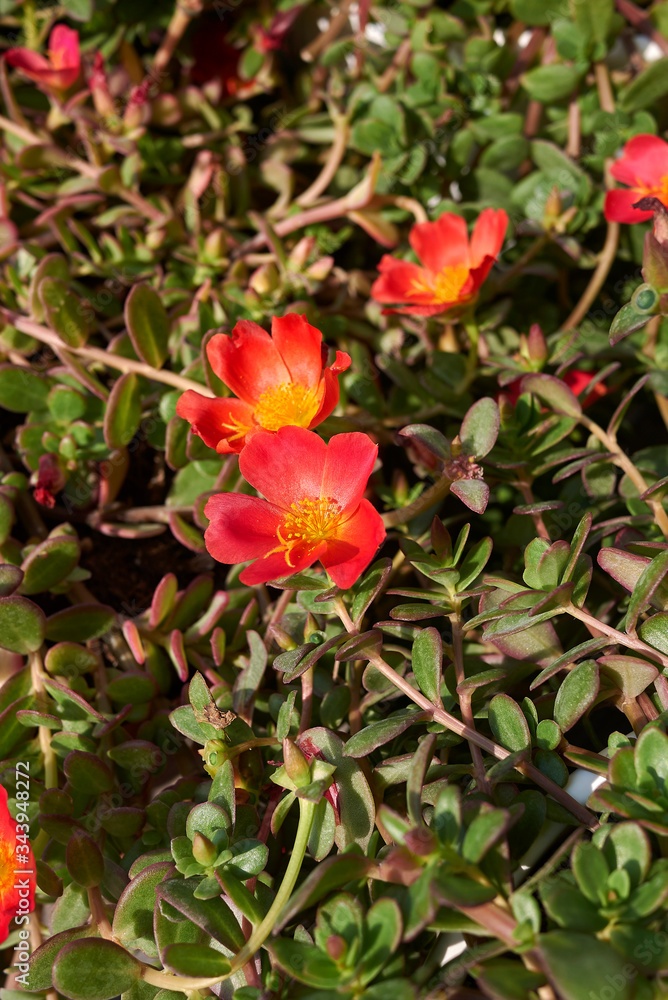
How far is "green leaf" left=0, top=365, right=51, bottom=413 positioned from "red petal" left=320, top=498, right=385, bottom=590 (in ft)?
2.00

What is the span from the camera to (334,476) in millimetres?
859

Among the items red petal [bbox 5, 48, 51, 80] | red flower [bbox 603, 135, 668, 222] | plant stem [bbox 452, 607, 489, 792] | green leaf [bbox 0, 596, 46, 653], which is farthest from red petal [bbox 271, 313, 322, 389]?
red petal [bbox 5, 48, 51, 80]

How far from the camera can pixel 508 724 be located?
76 centimetres

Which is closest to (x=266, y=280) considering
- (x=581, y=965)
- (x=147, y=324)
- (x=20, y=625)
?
(x=147, y=324)

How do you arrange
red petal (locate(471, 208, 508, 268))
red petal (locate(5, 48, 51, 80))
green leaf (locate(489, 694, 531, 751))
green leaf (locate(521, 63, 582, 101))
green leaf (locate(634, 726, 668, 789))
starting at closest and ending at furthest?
1. green leaf (locate(634, 726, 668, 789))
2. green leaf (locate(489, 694, 531, 751))
3. red petal (locate(471, 208, 508, 268))
4. green leaf (locate(521, 63, 582, 101))
5. red petal (locate(5, 48, 51, 80))

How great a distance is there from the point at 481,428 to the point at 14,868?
0.71 metres

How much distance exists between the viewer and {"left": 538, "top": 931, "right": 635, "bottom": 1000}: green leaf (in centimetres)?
52

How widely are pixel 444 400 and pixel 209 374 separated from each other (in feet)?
1.16

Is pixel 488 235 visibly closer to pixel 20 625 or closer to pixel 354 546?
pixel 354 546

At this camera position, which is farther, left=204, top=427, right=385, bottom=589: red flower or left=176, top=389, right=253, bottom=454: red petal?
left=176, top=389, right=253, bottom=454: red petal

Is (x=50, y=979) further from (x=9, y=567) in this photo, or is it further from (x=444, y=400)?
(x=444, y=400)

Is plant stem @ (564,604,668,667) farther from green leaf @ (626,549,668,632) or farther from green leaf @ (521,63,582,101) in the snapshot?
green leaf @ (521,63,582,101)

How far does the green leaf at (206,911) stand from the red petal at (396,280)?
84 centimetres

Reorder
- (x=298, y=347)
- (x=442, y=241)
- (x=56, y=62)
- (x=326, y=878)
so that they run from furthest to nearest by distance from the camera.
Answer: (x=56, y=62) → (x=442, y=241) → (x=298, y=347) → (x=326, y=878)
